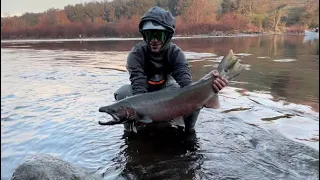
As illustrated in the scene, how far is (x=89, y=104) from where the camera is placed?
635 centimetres

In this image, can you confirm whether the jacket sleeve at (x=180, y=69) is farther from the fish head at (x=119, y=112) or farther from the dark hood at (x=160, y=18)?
the fish head at (x=119, y=112)

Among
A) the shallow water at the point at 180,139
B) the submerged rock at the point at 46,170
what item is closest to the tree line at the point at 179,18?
the shallow water at the point at 180,139

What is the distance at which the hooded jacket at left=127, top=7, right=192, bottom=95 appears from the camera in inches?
161

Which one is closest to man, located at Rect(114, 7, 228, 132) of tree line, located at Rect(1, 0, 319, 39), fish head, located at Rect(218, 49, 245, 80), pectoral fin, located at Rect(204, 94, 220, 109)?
pectoral fin, located at Rect(204, 94, 220, 109)

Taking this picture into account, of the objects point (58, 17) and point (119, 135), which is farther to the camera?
point (58, 17)

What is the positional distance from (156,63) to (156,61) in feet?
0.09

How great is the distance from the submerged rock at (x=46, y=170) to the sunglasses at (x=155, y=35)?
6.16ft

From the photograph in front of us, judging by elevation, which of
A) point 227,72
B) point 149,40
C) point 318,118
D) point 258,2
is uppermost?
point 258,2

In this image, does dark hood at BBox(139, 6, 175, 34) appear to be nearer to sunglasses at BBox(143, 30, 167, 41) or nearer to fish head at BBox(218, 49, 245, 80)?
sunglasses at BBox(143, 30, 167, 41)

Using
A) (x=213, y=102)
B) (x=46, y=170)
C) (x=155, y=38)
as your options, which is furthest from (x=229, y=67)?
(x=46, y=170)

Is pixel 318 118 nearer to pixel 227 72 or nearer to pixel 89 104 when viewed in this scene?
pixel 227 72

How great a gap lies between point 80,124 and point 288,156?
289cm

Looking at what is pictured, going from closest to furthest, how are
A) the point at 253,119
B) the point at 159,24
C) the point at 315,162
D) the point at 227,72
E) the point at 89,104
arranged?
1. the point at 315,162
2. the point at 227,72
3. the point at 159,24
4. the point at 253,119
5. the point at 89,104

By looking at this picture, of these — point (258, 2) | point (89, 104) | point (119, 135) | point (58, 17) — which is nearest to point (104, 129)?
point (119, 135)
